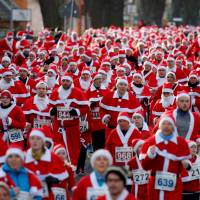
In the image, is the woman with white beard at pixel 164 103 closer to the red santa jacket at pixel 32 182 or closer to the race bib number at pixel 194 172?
the race bib number at pixel 194 172

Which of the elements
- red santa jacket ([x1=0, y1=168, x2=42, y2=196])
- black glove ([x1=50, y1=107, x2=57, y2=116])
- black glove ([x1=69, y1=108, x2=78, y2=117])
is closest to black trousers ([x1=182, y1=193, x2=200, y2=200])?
red santa jacket ([x1=0, y1=168, x2=42, y2=196])

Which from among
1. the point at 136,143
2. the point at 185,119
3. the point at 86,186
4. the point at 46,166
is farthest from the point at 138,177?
the point at 86,186

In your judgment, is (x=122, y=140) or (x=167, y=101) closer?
(x=122, y=140)

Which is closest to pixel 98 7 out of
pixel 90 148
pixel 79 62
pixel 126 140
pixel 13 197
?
pixel 79 62

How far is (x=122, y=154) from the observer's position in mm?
13625

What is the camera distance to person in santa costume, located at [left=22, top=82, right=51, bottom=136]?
1659 centimetres

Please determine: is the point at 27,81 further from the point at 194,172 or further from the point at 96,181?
the point at 96,181

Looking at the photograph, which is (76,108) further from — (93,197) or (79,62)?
(79,62)

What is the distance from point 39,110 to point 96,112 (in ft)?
5.60

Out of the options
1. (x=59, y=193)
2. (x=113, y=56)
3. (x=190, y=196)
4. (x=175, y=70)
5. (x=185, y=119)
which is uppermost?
(x=113, y=56)

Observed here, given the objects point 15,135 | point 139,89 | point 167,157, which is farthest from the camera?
point 139,89

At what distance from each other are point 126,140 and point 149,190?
1.62 metres

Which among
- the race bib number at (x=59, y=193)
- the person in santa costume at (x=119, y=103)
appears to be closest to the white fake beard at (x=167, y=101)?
the person in santa costume at (x=119, y=103)

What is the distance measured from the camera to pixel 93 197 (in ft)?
32.6
